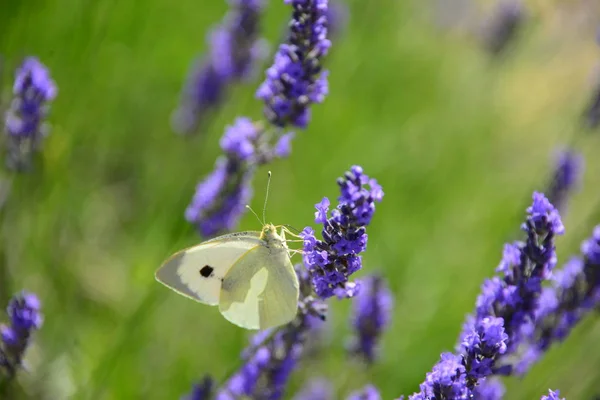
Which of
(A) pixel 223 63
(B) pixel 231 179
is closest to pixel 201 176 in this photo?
(A) pixel 223 63

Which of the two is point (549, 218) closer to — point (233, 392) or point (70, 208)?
point (233, 392)

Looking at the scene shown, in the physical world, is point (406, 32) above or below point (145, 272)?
above

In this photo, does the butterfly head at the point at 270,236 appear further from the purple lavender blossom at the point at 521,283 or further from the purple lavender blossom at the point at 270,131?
the purple lavender blossom at the point at 521,283

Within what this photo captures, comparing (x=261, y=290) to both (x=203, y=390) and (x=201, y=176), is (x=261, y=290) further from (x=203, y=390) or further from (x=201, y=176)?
(x=201, y=176)

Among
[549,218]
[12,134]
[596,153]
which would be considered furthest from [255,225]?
[596,153]

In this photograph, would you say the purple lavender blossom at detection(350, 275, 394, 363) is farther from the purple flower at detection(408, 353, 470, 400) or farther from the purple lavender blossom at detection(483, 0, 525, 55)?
the purple lavender blossom at detection(483, 0, 525, 55)

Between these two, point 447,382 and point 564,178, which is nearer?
point 447,382

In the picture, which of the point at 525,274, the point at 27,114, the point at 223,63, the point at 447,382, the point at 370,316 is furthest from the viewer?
the point at 223,63
